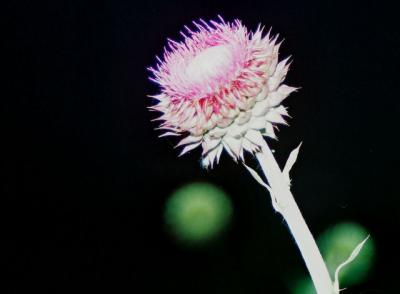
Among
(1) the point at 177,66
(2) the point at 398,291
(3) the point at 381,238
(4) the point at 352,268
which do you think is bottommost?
(2) the point at 398,291

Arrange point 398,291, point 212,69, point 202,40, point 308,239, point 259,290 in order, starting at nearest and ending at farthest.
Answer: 1. point 308,239
2. point 212,69
3. point 202,40
4. point 398,291
5. point 259,290

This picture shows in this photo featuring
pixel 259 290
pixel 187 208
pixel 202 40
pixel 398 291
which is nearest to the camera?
pixel 202 40

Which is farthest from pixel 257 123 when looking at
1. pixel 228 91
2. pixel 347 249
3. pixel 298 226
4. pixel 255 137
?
pixel 347 249

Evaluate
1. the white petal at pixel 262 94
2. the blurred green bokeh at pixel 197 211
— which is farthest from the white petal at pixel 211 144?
the blurred green bokeh at pixel 197 211

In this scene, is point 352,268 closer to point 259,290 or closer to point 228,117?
point 259,290

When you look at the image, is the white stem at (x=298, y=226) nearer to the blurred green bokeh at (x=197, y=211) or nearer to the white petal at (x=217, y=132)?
the white petal at (x=217, y=132)

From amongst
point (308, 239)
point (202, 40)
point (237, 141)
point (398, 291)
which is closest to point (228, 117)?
point (237, 141)

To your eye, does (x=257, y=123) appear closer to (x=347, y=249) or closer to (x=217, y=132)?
(x=217, y=132)
